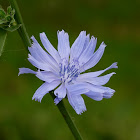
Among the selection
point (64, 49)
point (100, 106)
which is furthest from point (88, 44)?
point (100, 106)

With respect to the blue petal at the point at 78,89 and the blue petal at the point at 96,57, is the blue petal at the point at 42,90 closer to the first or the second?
the blue petal at the point at 78,89

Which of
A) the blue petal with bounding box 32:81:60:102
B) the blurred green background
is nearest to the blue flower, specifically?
the blue petal with bounding box 32:81:60:102

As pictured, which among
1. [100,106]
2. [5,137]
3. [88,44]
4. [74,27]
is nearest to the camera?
[88,44]

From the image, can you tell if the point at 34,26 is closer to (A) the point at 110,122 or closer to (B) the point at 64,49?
(A) the point at 110,122

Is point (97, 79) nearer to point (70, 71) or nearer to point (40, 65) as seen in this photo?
point (70, 71)

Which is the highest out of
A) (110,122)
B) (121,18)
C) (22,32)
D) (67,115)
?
(121,18)

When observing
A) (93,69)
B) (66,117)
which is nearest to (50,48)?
(66,117)

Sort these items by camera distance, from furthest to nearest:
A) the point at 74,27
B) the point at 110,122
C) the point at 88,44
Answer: the point at 74,27 → the point at 110,122 → the point at 88,44
